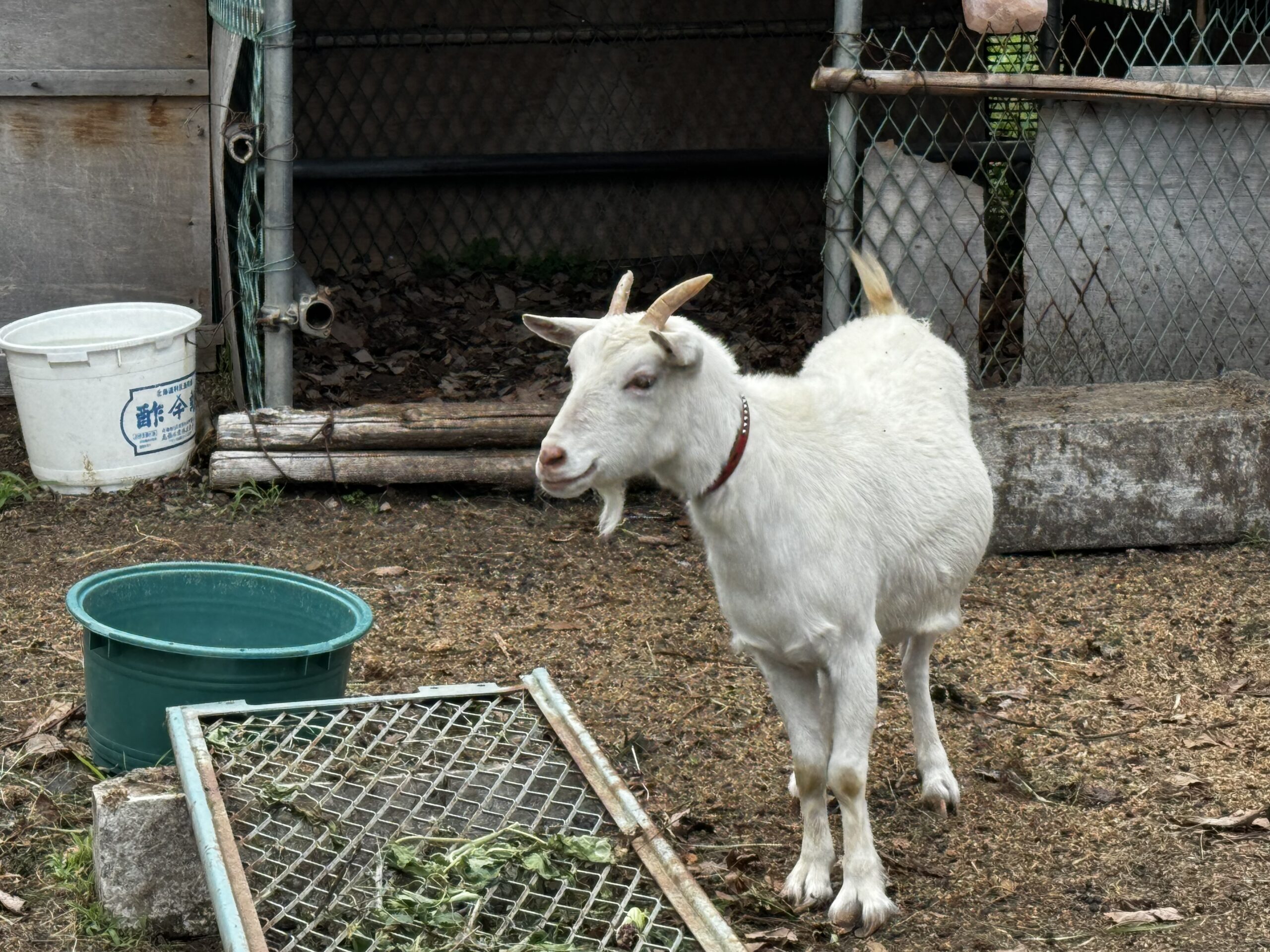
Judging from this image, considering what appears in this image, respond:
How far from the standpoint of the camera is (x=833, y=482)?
347cm

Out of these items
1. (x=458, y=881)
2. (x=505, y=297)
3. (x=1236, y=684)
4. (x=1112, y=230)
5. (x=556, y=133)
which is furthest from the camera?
(x=556, y=133)

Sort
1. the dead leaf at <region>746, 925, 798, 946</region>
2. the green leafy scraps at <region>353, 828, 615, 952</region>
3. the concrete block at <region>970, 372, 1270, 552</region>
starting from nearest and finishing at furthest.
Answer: the green leafy scraps at <region>353, 828, 615, 952</region> < the dead leaf at <region>746, 925, 798, 946</region> < the concrete block at <region>970, 372, 1270, 552</region>

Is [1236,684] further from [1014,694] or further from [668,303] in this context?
[668,303]

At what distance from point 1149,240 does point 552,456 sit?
420 centimetres

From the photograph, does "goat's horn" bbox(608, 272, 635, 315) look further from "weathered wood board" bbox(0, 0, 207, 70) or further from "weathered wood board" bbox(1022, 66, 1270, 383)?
"weathered wood board" bbox(0, 0, 207, 70)

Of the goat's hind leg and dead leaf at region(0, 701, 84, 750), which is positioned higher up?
the goat's hind leg

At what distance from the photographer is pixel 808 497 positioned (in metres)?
3.40

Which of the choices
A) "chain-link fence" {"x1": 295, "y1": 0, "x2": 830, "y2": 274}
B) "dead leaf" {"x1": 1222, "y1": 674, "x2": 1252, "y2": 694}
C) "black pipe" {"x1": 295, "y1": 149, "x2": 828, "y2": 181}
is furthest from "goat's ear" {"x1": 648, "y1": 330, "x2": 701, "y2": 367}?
"chain-link fence" {"x1": 295, "y1": 0, "x2": 830, "y2": 274}

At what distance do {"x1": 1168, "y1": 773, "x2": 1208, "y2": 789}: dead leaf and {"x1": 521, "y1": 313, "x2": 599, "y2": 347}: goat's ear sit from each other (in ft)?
7.09

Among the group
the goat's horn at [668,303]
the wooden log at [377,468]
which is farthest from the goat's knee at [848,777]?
the wooden log at [377,468]

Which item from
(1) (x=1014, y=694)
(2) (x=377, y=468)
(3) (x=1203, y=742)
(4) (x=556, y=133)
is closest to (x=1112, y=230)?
A: (1) (x=1014, y=694)

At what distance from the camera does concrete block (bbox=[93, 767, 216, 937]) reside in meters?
3.40

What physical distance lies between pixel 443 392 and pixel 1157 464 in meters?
3.48

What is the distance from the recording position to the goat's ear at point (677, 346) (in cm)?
303
